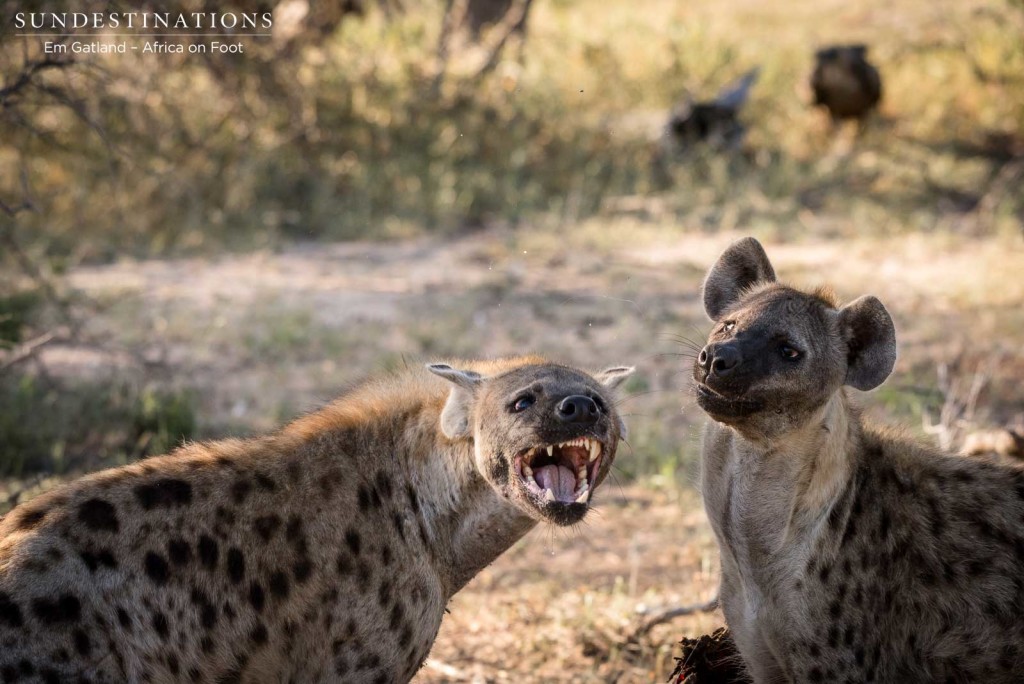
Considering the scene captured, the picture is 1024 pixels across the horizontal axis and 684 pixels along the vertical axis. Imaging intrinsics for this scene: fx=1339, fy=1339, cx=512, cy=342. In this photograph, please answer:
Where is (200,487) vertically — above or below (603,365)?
above

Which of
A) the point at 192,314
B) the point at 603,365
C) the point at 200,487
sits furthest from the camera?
the point at 192,314

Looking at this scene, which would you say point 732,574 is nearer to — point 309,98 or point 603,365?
point 603,365

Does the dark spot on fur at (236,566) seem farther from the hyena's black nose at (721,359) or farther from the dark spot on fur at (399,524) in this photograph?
the hyena's black nose at (721,359)

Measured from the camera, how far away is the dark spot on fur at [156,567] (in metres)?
3.25

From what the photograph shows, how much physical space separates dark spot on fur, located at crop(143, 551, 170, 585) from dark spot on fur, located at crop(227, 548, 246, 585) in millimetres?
166

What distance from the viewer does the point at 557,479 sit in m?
3.67

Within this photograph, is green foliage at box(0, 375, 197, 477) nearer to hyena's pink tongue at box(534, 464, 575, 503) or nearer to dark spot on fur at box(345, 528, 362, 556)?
dark spot on fur at box(345, 528, 362, 556)

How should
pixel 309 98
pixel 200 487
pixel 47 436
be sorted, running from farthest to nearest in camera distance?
pixel 309 98
pixel 47 436
pixel 200 487

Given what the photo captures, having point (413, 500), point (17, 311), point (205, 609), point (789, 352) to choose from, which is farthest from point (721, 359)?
point (17, 311)

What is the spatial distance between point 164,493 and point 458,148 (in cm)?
724

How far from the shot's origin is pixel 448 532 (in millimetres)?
3814

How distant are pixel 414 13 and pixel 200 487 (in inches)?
390

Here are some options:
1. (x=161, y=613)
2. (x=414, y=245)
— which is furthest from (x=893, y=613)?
(x=414, y=245)

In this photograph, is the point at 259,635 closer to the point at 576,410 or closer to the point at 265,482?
the point at 265,482
